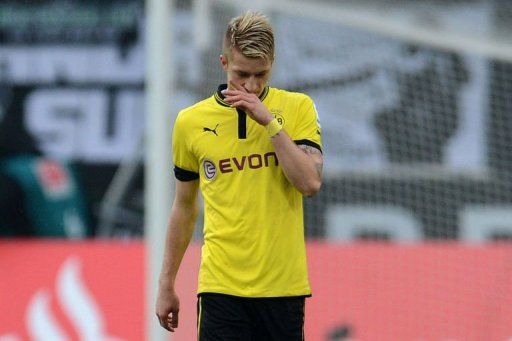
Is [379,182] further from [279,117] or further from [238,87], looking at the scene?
[238,87]

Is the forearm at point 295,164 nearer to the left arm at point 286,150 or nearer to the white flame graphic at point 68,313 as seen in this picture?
the left arm at point 286,150

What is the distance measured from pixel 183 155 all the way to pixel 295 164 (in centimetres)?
43

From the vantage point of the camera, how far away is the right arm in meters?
3.60

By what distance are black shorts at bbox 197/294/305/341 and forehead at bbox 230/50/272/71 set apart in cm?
67

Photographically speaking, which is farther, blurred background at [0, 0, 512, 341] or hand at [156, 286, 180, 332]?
blurred background at [0, 0, 512, 341]

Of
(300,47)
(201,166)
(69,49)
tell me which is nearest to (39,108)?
(69,49)

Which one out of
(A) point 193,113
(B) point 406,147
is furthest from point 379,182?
(A) point 193,113

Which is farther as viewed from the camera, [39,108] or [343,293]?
[39,108]

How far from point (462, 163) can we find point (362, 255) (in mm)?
905

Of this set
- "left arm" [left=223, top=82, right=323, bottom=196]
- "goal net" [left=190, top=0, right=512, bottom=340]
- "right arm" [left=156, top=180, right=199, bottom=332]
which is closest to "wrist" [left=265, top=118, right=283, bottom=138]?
"left arm" [left=223, top=82, right=323, bottom=196]

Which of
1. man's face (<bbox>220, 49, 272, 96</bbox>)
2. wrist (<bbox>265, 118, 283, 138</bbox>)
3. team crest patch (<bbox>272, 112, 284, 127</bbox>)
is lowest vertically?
wrist (<bbox>265, 118, 283, 138</bbox>)

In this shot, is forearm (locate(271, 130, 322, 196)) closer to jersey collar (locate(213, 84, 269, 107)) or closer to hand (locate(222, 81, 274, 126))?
hand (locate(222, 81, 274, 126))

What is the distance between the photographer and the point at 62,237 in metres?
11.3

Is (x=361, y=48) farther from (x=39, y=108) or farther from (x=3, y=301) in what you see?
(x=39, y=108)
